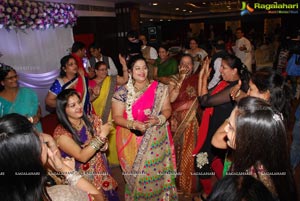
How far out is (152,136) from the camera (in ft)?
7.14

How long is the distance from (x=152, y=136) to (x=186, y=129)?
1.73ft

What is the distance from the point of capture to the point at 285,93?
1646 millimetres

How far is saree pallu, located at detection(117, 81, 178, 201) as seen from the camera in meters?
2.18

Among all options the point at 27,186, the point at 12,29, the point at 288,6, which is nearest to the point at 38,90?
the point at 12,29

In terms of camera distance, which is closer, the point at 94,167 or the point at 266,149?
the point at 266,149

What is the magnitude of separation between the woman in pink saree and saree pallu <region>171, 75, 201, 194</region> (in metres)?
0.35

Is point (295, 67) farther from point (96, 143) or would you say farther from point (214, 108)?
point (96, 143)

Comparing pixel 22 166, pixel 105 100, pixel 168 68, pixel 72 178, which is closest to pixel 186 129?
pixel 105 100

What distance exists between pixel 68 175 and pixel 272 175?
941 mm

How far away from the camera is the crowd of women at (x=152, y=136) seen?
0.97 metres

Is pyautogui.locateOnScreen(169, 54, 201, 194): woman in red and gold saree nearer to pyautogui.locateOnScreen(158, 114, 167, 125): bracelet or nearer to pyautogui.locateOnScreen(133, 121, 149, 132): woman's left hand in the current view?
pyautogui.locateOnScreen(158, 114, 167, 125): bracelet

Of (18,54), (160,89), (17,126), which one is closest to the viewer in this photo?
(17,126)

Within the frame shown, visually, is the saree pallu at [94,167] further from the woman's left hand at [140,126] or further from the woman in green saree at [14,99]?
the woman in green saree at [14,99]

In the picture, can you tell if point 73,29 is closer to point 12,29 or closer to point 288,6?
point 12,29
